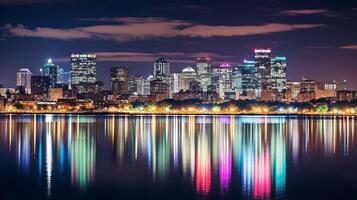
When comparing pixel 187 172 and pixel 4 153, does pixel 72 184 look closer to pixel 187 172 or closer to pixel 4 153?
pixel 187 172

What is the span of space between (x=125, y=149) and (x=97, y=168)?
42.6ft

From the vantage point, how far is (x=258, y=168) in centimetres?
3916

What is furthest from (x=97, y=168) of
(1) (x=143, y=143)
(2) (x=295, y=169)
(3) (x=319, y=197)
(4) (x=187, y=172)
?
(1) (x=143, y=143)

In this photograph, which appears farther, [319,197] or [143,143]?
[143,143]

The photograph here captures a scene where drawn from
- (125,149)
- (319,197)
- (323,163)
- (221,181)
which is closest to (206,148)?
(125,149)

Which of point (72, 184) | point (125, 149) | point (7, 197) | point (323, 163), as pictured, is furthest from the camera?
point (125, 149)

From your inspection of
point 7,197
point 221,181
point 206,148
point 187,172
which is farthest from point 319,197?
point 206,148

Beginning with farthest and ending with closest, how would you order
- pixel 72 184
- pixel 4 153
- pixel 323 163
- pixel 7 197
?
pixel 4 153 → pixel 323 163 → pixel 72 184 → pixel 7 197

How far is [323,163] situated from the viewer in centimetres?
4303

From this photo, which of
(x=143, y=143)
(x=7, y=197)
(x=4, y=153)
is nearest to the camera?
(x=7, y=197)

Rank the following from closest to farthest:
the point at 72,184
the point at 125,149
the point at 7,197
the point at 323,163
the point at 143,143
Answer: the point at 7,197 → the point at 72,184 → the point at 323,163 → the point at 125,149 → the point at 143,143

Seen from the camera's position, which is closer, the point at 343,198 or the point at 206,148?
the point at 343,198

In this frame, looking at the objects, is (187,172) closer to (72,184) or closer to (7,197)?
(72,184)

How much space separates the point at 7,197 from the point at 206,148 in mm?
25201
